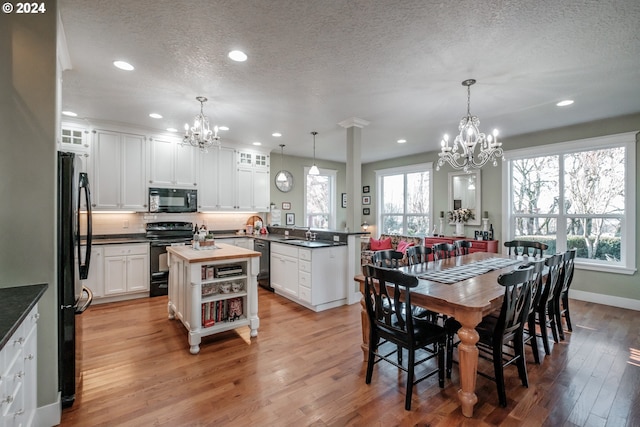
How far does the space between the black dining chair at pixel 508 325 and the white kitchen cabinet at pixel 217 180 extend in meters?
4.56

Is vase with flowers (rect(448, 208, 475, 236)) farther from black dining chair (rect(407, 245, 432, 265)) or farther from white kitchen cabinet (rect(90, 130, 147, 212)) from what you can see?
white kitchen cabinet (rect(90, 130, 147, 212))

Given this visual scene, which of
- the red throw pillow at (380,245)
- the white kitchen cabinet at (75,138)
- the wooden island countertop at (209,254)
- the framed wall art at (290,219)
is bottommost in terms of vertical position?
the red throw pillow at (380,245)

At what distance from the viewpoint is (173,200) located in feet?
16.9

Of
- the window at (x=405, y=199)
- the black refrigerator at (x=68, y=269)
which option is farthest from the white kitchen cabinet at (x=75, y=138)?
the window at (x=405, y=199)

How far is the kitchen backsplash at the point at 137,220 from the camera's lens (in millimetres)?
4844

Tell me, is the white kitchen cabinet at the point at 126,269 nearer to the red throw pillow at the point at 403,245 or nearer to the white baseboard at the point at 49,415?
the white baseboard at the point at 49,415

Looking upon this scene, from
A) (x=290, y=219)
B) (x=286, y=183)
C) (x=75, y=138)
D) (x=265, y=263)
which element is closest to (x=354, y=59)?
(x=265, y=263)

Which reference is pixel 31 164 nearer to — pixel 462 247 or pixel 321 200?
pixel 462 247

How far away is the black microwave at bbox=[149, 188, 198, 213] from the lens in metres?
4.95

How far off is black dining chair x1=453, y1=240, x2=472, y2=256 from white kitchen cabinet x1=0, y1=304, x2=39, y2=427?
4.31 m

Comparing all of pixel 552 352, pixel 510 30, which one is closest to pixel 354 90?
pixel 510 30

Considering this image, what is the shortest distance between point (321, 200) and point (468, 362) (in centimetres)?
616

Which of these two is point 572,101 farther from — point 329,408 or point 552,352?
point 329,408


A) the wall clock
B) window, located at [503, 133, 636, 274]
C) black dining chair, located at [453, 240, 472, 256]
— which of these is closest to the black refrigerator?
black dining chair, located at [453, 240, 472, 256]
